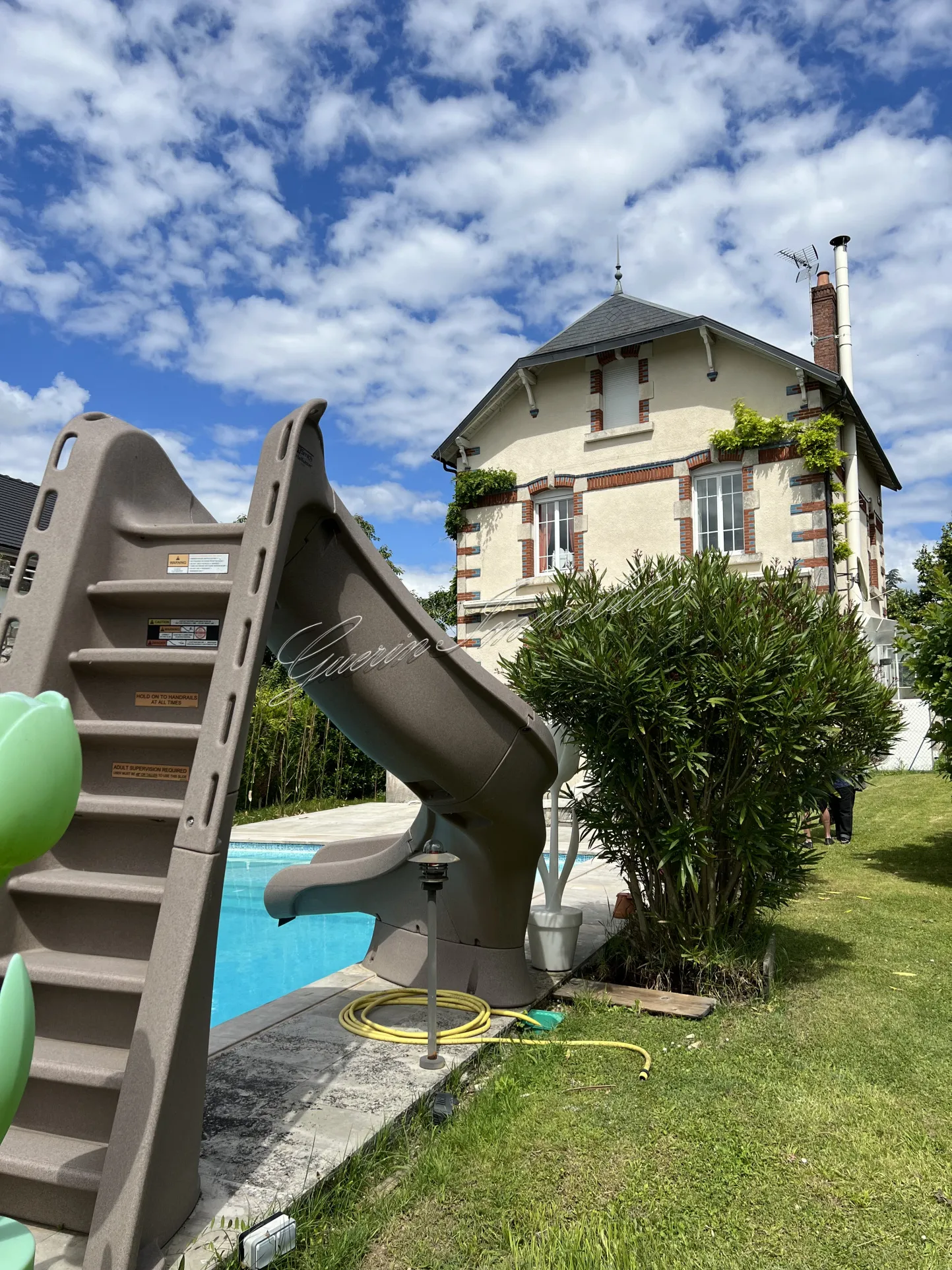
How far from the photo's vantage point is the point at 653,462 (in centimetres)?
1538

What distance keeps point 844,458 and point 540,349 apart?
6.01 meters

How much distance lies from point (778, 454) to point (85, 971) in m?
13.9

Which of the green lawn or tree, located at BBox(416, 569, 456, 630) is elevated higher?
tree, located at BBox(416, 569, 456, 630)

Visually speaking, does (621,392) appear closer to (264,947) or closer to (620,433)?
(620,433)

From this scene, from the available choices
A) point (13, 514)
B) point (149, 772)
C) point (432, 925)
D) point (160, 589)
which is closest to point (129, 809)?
point (149, 772)

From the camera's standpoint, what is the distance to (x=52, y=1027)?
253cm

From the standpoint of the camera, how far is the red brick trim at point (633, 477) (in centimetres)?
1527

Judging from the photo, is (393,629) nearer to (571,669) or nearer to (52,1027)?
(571,669)

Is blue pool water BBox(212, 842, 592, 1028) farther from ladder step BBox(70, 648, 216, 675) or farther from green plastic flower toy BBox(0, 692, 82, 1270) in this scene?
green plastic flower toy BBox(0, 692, 82, 1270)

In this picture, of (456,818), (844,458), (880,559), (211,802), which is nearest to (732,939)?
(456,818)

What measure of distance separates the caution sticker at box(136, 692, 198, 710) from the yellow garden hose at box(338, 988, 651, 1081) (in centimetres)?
201

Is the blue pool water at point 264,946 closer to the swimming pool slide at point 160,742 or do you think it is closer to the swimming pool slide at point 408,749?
the swimming pool slide at point 408,749

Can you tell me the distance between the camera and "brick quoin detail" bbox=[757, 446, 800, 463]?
554 inches

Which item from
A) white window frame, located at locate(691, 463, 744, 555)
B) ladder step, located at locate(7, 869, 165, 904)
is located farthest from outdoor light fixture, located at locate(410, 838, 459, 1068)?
white window frame, located at locate(691, 463, 744, 555)
